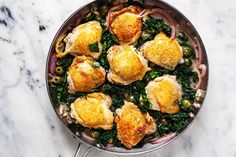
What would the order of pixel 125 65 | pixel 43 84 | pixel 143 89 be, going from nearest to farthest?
pixel 125 65
pixel 143 89
pixel 43 84

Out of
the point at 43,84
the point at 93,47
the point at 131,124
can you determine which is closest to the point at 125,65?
the point at 93,47

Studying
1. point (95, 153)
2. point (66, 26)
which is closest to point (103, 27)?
point (66, 26)

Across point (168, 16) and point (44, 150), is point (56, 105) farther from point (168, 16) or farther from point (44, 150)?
point (168, 16)

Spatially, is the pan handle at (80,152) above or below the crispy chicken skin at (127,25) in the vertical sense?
below

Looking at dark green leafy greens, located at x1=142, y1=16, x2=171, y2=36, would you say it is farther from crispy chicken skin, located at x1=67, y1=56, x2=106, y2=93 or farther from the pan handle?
the pan handle

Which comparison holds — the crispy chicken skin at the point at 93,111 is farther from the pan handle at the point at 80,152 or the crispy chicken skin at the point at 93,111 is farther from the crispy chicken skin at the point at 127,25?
the crispy chicken skin at the point at 127,25

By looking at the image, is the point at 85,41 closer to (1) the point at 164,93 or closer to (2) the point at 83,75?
(2) the point at 83,75

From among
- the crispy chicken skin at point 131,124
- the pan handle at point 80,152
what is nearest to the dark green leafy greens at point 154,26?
the crispy chicken skin at point 131,124
